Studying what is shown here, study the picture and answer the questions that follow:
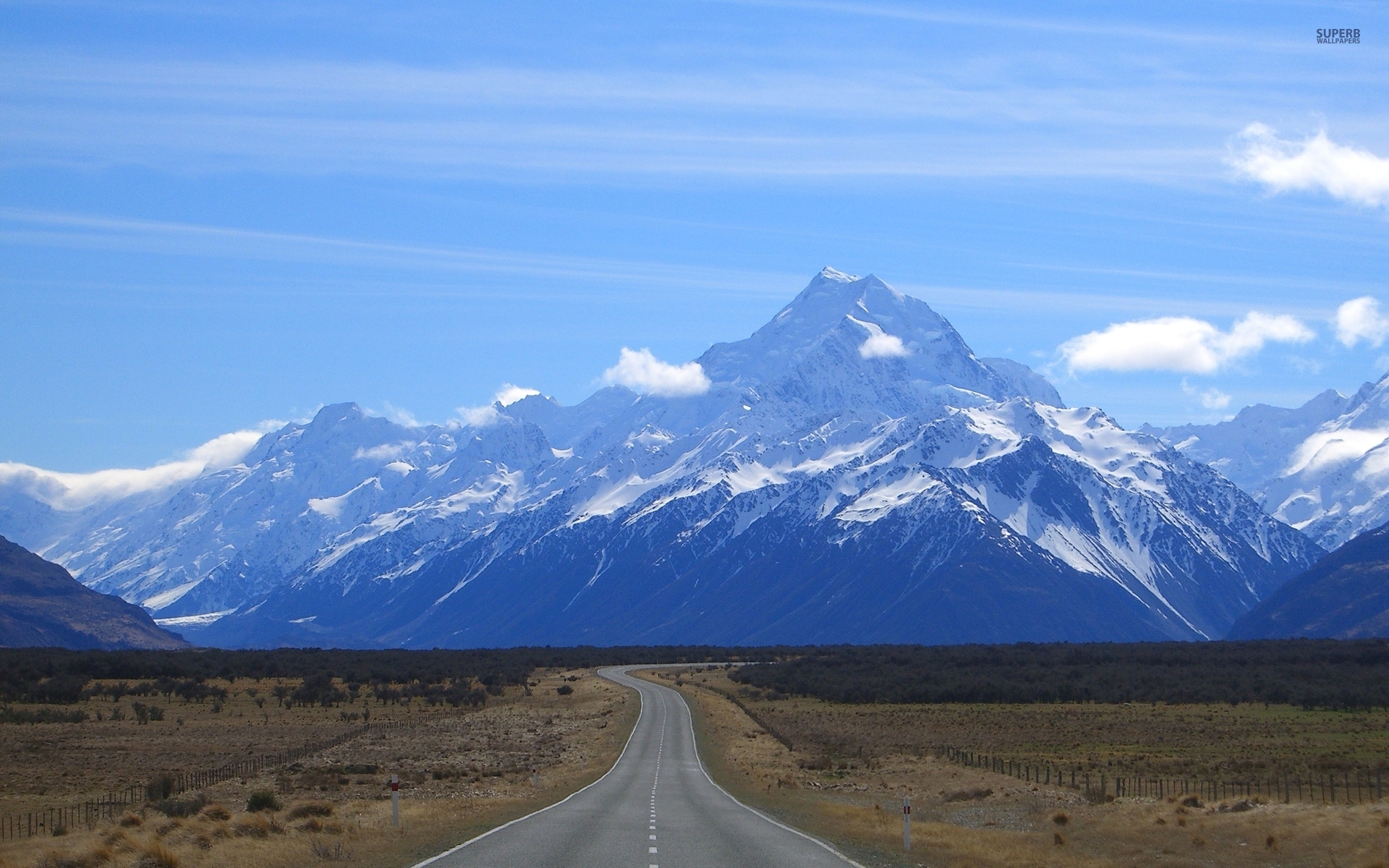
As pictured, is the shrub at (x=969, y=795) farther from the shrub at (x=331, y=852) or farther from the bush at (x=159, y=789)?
the bush at (x=159, y=789)

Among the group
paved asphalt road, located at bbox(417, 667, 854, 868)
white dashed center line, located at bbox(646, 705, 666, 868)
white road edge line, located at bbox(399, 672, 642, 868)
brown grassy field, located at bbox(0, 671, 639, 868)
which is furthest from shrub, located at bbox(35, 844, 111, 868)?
white dashed center line, located at bbox(646, 705, 666, 868)

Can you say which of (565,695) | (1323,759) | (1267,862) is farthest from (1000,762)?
(565,695)

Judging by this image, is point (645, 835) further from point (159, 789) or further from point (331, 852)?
point (159, 789)

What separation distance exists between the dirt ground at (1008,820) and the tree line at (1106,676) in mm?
30828

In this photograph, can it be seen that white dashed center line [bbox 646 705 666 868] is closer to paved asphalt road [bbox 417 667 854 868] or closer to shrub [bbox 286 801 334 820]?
paved asphalt road [bbox 417 667 854 868]

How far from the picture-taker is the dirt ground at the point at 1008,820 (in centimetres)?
2820

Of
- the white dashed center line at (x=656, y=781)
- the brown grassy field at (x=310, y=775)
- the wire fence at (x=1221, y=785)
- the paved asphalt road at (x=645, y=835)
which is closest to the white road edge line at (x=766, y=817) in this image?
the paved asphalt road at (x=645, y=835)

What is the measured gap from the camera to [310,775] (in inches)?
1869

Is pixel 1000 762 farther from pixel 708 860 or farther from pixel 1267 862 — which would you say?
pixel 708 860

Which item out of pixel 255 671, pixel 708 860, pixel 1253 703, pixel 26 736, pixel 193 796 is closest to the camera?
pixel 708 860

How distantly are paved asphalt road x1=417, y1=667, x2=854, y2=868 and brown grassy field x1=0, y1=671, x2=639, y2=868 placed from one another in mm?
1439

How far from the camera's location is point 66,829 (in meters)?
35.5

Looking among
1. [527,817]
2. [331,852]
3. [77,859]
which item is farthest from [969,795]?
[77,859]

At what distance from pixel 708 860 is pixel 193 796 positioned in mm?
24144
